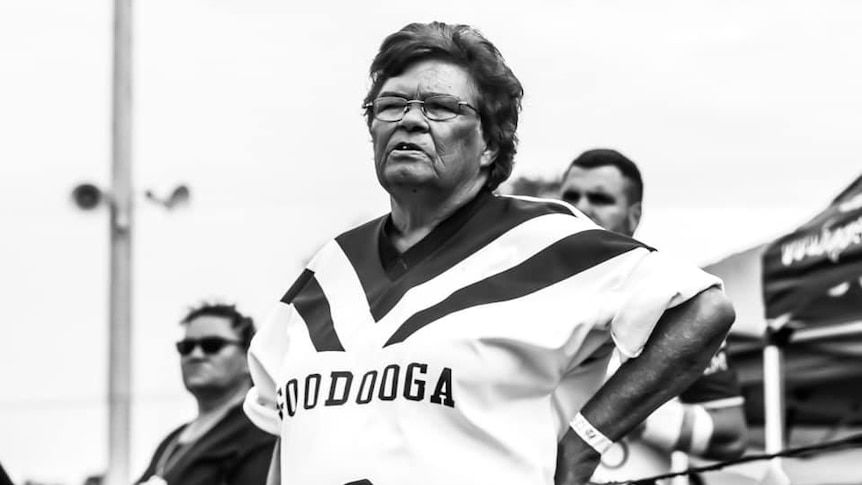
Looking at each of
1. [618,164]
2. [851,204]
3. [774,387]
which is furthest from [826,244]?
[618,164]

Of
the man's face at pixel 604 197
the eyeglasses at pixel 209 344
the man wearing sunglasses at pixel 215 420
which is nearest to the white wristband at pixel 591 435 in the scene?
the man's face at pixel 604 197

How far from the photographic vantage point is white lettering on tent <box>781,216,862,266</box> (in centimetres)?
664

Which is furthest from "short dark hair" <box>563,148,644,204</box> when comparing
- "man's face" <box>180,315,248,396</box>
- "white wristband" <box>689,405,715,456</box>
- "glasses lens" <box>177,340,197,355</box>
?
"glasses lens" <box>177,340,197,355</box>

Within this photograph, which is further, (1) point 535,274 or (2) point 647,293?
(1) point 535,274

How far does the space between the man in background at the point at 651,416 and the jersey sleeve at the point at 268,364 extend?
5.78 feet

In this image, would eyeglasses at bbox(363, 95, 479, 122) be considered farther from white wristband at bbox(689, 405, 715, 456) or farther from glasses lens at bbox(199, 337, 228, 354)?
glasses lens at bbox(199, 337, 228, 354)

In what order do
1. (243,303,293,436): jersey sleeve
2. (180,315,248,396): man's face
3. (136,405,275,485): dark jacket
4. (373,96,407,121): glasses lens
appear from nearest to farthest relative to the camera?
(373,96,407,121): glasses lens
(243,303,293,436): jersey sleeve
(136,405,275,485): dark jacket
(180,315,248,396): man's face

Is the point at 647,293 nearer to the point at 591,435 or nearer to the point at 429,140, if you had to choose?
the point at 591,435

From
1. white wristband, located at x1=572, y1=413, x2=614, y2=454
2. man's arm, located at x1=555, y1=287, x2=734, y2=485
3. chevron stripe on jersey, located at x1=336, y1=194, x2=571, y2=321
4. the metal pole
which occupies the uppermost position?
the metal pole

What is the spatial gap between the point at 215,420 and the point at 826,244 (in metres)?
2.28

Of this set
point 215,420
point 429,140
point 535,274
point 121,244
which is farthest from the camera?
point 121,244

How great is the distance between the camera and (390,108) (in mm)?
4602

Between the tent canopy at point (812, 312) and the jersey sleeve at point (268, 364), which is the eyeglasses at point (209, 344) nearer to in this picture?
the tent canopy at point (812, 312)

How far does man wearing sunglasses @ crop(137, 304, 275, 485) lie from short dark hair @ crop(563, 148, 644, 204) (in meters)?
1.39
